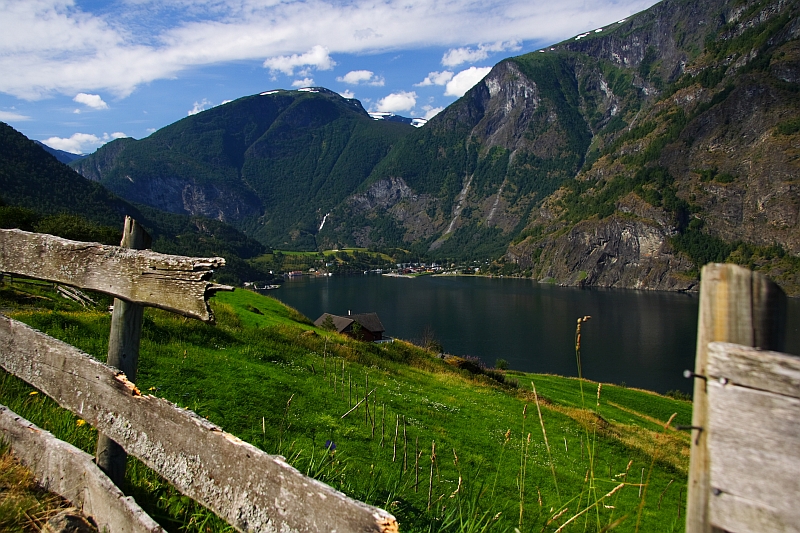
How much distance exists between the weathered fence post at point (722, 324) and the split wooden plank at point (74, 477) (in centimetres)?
267

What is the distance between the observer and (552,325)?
93.0 meters

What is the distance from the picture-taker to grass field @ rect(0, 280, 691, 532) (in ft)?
15.4

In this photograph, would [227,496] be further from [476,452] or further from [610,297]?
[610,297]

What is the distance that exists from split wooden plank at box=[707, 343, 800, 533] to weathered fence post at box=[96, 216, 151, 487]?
3.45 m

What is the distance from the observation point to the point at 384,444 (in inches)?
353

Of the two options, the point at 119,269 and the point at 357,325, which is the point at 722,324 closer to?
the point at 119,269

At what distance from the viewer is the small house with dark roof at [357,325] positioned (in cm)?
4641

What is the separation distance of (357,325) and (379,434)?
36.6 meters

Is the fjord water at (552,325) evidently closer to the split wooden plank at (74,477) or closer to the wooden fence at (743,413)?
the split wooden plank at (74,477)

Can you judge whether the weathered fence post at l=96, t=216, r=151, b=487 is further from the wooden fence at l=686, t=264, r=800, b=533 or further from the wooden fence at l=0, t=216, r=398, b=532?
Answer: the wooden fence at l=686, t=264, r=800, b=533

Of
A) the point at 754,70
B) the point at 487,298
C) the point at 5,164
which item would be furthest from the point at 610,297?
the point at 5,164

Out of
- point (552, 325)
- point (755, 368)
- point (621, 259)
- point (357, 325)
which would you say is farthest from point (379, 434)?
point (621, 259)

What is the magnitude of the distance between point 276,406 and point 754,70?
248 m

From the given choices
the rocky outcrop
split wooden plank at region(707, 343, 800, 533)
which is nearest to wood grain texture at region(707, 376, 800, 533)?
split wooden plank at region(707, 343, 800, 533)
